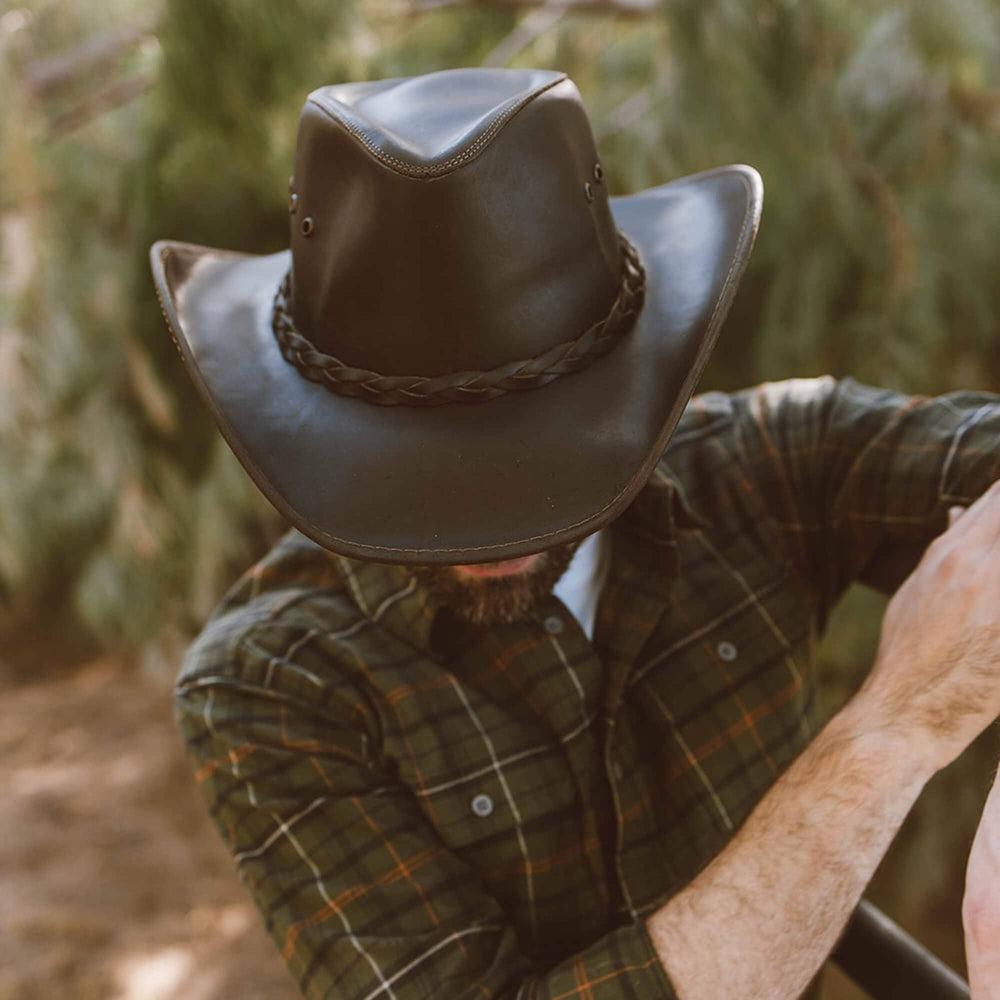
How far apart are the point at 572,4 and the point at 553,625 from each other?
1.07 meters

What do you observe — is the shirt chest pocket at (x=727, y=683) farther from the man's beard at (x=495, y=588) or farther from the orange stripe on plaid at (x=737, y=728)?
the man's beard at (x=495, y=588)

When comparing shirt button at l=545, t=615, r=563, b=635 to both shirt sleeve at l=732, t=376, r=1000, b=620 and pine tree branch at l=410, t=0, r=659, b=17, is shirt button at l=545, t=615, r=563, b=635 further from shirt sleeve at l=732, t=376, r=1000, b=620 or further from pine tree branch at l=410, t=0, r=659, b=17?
pine tree branch at l=410, t=0, r=659, b=17

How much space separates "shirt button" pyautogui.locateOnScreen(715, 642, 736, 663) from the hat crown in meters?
0.47

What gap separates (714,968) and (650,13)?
1.37 m

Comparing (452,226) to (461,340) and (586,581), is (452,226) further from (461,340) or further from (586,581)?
(586,581)

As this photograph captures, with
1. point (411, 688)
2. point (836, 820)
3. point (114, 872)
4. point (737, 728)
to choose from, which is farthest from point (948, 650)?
point (114, 872)

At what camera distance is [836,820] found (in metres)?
0.86

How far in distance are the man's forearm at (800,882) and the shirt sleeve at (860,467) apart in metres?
0.33

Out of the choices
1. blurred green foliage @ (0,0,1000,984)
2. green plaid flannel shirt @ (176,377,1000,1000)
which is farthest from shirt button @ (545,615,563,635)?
blurred green foliage @ (0,0,1000,984)

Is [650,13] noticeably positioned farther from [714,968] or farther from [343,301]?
[714,968]

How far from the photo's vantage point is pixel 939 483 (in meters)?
1.09

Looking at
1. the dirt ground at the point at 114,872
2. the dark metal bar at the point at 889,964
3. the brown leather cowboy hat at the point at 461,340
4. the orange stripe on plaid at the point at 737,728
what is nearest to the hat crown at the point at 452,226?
the brown leather cowboy hat at the point at 461,340

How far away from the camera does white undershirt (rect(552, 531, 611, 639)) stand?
119 cm

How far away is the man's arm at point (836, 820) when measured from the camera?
2.81ft
